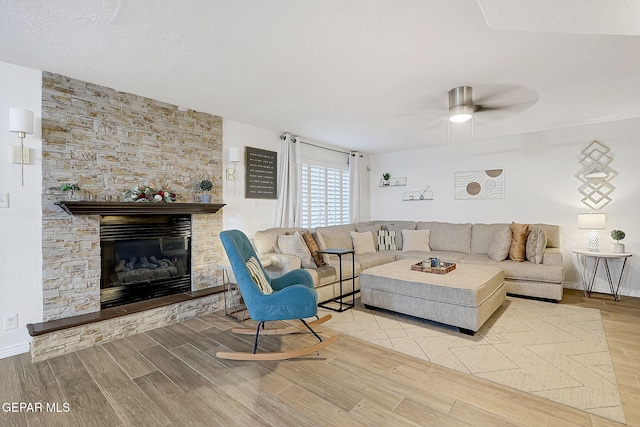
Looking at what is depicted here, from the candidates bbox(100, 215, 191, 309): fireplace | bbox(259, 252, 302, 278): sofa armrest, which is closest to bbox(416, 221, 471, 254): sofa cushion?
bbox(259, 252, 302, 278): sofa armrest

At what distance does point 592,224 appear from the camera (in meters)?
4.27

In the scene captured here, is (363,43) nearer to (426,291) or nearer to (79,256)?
(426,291)

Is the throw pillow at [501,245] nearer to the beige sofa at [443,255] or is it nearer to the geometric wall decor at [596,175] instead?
the beige sofa at [443,255]

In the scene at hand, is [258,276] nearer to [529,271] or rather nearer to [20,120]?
[20,120]

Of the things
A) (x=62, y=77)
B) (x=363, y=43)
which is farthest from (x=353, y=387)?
(x=62, y=77)

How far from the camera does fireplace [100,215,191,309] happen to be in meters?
3.22

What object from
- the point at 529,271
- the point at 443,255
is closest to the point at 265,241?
the point at 443,255

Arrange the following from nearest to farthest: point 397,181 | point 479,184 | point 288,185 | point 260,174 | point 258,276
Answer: point 258,276 → point 260,174 → point 288,185 → point 479,184 → point 397,181

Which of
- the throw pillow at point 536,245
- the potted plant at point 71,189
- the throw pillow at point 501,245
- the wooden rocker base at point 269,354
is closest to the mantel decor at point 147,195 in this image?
the potted plant at point 71,189

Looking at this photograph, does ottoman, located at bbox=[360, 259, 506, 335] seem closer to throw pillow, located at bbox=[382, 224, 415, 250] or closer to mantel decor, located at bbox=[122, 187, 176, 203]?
throw pillow, located at bbox=[382, 224, 415, 250]

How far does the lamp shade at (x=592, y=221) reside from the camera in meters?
4.22

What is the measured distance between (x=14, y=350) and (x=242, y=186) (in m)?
2.86

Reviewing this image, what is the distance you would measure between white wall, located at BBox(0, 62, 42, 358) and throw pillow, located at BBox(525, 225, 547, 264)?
5.77m

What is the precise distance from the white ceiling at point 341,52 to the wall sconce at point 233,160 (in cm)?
48
